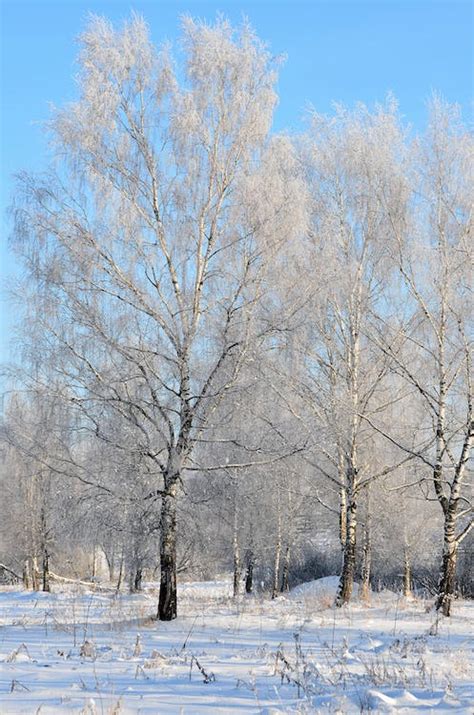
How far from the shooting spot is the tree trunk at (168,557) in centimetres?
1073

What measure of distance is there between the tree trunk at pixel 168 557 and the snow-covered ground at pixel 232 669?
45 centimetres

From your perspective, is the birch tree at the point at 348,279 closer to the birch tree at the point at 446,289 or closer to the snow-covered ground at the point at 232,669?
the birch tree at the point at 446,289

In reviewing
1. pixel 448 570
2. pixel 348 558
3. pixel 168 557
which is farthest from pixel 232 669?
pixel 348 558

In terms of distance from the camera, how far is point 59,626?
9.33 m

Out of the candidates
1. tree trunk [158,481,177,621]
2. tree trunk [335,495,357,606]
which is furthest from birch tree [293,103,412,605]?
tree trunk [158,481,177,621]

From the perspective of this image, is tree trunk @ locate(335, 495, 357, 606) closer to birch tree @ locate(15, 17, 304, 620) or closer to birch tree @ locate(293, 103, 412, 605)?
birch tree @ locate(293, 103, 412, 605)

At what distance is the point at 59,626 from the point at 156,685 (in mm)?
4831

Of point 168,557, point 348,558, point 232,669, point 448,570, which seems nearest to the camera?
point 232,669

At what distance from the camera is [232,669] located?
5941 mm

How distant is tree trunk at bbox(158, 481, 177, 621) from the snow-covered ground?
1.48ft

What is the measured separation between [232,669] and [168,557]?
5.06 metres

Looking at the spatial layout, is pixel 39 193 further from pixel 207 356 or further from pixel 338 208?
pixel 338 208

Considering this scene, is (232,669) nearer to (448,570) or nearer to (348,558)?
(448,570)

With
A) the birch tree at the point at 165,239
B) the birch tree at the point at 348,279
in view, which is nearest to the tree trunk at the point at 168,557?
the birch tree at the point at 165,239
